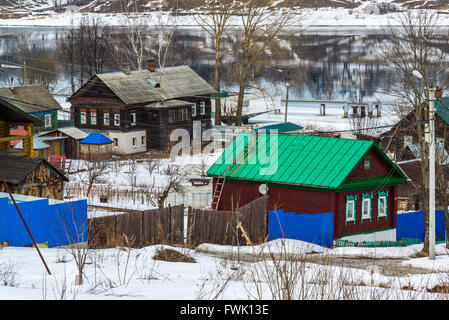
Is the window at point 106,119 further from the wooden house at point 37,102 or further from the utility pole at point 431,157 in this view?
the utility pole at point 431,157

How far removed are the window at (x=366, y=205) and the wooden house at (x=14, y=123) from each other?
36.2 ft

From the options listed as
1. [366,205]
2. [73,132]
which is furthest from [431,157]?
[73,132]

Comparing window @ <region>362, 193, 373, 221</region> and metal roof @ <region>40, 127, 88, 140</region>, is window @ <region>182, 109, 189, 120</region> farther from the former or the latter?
window @ <region>362, 193, 373, 221</region>

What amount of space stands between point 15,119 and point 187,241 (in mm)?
9497

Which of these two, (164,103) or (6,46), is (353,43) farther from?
(164,103)

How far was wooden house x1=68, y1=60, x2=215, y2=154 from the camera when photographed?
156 ft

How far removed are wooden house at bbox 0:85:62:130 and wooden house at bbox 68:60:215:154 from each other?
1829 mm

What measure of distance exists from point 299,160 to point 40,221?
31.3ft

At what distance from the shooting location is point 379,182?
24.5 metres

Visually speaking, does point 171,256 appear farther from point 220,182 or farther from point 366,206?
point 366,206

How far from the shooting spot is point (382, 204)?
2530 cm

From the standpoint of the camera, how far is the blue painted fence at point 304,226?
845 inches
